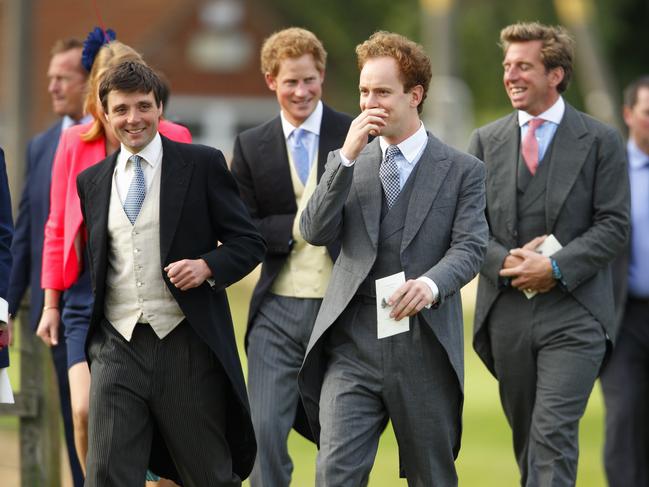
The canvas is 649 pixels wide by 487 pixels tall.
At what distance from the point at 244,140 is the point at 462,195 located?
1717 millimetres

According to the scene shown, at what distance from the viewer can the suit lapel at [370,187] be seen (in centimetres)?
710

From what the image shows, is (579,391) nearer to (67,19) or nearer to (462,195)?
(462,195)

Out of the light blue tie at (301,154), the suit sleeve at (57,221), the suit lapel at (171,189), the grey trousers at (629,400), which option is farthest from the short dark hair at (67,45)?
the grey trousers at (629,400)

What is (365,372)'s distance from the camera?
7.10m

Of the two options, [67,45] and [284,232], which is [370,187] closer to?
[284,232]

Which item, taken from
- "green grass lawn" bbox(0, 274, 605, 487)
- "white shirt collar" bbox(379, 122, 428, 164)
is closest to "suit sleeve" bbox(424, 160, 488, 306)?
"white shirt collar" bbox(379, 122, 428, 164)

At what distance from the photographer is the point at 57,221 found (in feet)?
26.5

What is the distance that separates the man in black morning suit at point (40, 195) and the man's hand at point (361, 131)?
2.63m

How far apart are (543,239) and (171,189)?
83.0 inches

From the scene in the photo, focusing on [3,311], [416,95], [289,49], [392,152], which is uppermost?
[289,49]

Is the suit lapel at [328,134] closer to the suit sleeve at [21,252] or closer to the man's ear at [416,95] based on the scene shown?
the man's ear at [416,95]

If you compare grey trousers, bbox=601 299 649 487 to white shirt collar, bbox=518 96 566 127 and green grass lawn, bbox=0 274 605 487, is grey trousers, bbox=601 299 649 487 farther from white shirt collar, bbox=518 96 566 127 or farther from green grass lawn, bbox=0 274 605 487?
green grass lawn, bbox=0 274 605 487

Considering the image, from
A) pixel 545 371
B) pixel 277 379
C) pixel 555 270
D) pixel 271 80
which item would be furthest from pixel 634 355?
pixel 271 80

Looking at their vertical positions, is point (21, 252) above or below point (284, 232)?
below
